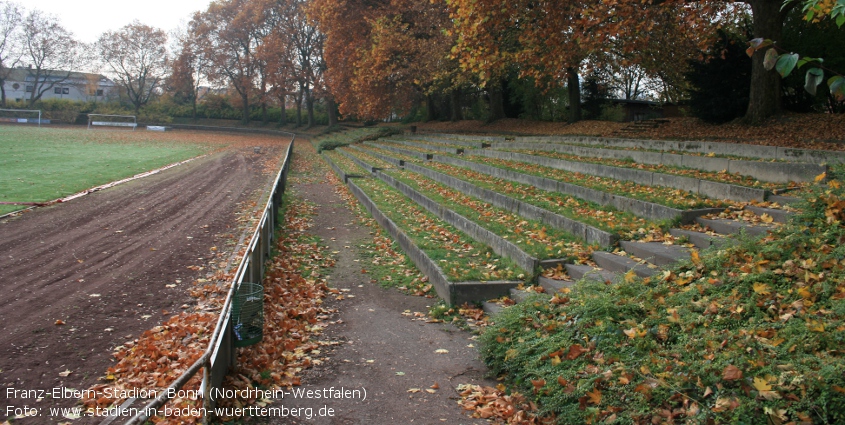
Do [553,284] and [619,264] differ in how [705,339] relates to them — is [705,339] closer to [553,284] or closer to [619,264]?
[619,264]

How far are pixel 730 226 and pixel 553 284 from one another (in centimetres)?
225

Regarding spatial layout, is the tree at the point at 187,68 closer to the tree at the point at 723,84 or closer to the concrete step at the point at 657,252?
the tree at the point at 723,84

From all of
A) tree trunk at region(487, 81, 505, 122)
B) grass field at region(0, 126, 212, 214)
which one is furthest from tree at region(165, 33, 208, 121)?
tree trunk at region(487, 81, 505, 122)

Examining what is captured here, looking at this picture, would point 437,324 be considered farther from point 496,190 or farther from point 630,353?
point 496,190

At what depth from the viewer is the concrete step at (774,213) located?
6.75 meters

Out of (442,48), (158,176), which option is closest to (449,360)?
(158,176)

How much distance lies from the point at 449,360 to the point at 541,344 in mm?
1123

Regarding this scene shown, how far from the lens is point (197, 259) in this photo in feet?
32.4

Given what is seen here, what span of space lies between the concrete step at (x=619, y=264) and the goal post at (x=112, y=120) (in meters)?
68.1

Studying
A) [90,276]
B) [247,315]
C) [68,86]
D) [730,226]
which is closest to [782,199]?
[730,226]

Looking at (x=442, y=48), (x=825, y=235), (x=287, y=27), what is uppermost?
(x=287, y=27)

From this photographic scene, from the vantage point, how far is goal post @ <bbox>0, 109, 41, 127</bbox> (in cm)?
6431

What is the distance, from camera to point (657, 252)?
6.71 meters

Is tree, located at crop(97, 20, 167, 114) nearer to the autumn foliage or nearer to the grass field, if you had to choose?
the grass field
